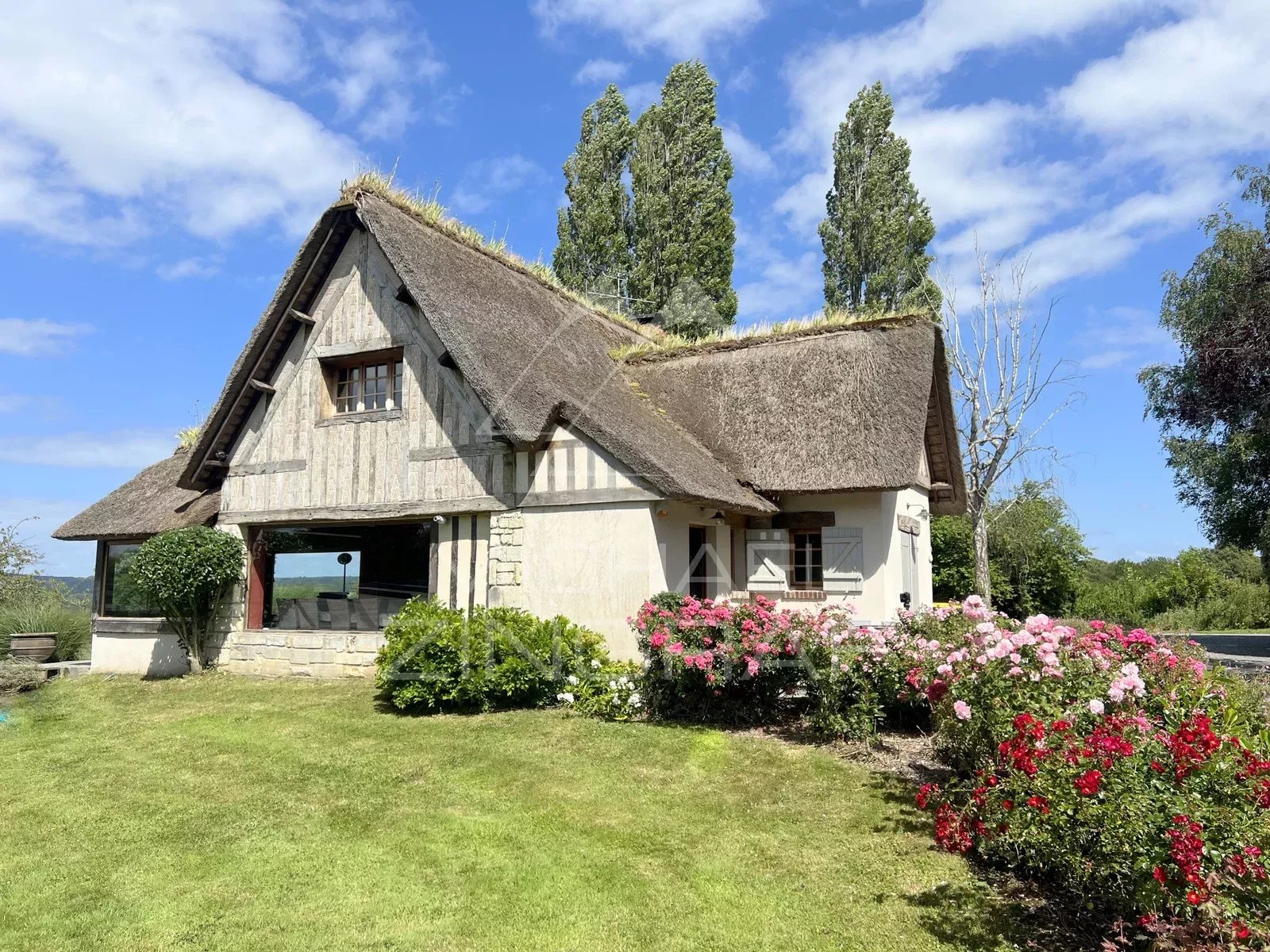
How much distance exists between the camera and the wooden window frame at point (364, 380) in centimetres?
1267

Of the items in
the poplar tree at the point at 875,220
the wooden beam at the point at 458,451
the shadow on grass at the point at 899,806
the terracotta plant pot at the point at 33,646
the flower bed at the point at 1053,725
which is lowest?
the shadow on grass at the point at 899,806

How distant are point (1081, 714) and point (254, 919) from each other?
506 centimetres

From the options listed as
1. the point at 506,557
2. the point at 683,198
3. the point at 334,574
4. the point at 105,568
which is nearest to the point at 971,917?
the point at 506,557

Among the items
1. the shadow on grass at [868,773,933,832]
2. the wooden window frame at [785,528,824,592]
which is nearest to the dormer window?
the wooden window frame at [785,528,824,592]

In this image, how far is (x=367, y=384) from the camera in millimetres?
13195

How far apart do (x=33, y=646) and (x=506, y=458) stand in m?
9.90

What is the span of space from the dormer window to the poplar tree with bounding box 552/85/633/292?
14546mm

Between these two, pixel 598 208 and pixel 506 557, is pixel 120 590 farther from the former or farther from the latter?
pixel 598 208

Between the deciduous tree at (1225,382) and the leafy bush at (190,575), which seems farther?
the deciduous tree at (1225,382)

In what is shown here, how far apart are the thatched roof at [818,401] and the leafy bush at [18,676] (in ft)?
34.7

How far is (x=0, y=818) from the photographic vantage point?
22.1 ft

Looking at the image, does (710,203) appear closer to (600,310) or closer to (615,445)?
(600,310)

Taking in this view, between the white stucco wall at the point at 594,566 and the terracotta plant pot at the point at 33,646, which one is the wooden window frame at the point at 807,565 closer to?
the white stucco wall at the point at 594,566

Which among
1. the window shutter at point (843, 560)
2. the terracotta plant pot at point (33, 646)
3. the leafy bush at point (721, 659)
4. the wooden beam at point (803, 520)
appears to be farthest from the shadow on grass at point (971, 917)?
the terracotta plant pot at point (33, 646)
